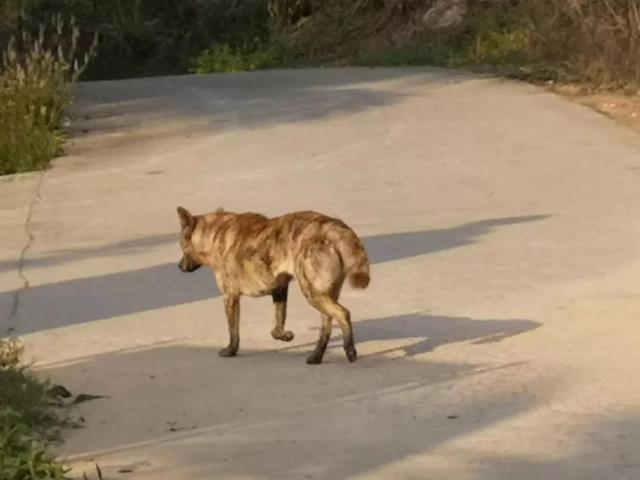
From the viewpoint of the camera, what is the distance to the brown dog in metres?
7.43

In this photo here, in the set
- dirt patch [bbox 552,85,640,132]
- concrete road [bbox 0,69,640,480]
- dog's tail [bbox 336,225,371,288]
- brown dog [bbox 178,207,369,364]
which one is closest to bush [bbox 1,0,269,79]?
dirt patch [bbox 552,85,640,132]

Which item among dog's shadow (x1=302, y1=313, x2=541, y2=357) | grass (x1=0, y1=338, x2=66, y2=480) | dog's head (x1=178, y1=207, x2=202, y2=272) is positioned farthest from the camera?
dog's head (x1=178, y1=207, x2=202, y2=272)

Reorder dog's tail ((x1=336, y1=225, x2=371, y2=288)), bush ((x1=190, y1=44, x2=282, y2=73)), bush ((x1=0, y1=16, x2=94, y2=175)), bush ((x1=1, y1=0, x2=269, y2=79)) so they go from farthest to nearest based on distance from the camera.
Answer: bush ((x1=1, y1=0, x2=269, y2=79)), bush ((x1=190, y1=44, x2=282, y2=73)), bush ((x1=0, y1=16, x2=94, y2=175)), dog's tail ((x1=336, y1=225, x2=371, y2=288))

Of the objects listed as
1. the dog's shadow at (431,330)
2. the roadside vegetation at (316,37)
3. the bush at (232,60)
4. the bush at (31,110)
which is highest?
the dog's shadow at (431,330)

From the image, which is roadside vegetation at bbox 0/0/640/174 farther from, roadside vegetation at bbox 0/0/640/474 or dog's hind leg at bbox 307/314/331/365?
dog's hind leg at bbox 307/314/331/365

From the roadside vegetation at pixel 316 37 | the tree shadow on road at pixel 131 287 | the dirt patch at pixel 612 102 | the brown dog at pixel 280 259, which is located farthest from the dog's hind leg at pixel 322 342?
the roadside vegetation at pixel 316 37

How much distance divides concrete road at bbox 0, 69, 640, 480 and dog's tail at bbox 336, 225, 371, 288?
0.42 meters

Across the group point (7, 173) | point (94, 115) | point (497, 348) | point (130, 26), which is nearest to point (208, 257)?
point (497, 348)

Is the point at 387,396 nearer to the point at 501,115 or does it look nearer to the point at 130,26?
the point at 501,115

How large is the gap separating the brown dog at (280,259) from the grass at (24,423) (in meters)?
1.03

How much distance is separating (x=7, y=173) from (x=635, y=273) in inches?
266

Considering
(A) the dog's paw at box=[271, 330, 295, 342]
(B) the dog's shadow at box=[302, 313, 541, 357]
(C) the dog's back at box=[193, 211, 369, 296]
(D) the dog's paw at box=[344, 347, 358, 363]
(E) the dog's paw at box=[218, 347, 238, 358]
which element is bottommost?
(B) the dog's shadow at box=[302, 313, 541, 357]

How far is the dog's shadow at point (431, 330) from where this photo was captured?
7992 mm

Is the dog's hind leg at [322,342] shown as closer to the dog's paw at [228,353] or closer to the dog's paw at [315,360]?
the dog's paw at [315,360]
